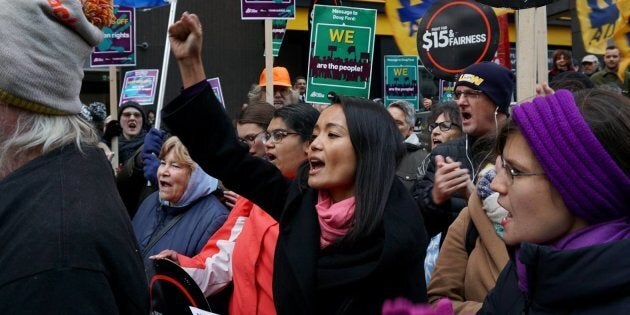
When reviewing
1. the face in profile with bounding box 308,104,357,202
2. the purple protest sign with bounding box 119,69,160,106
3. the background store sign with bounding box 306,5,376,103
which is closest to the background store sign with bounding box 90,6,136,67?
the purple protest sign with bounding box 119,69,160,106

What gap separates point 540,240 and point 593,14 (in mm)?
4335

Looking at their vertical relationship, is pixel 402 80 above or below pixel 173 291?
above

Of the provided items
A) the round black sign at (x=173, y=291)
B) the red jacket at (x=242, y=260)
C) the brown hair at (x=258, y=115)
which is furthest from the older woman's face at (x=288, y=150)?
the round black sign at (x=173, y=291)

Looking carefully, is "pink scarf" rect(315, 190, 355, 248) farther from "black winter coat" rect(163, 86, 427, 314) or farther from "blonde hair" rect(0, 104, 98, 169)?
"blonde hair" rect(0, 104, 98, 169)

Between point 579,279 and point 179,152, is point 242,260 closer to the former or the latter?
point 179,152

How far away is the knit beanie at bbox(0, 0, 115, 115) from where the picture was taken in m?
1.63

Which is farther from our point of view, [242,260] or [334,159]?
[242,260]

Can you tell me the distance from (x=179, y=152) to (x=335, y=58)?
134 inches

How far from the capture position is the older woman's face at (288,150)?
12.3 feet

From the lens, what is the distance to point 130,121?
819cm

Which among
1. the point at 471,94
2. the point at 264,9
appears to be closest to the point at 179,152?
the point at 471,94

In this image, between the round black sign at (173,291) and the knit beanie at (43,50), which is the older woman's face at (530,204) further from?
the round black sign at (173,291)

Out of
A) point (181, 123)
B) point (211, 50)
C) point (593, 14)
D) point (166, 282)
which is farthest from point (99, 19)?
point (211, 50)

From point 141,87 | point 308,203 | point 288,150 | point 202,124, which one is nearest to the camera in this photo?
point 202,124
